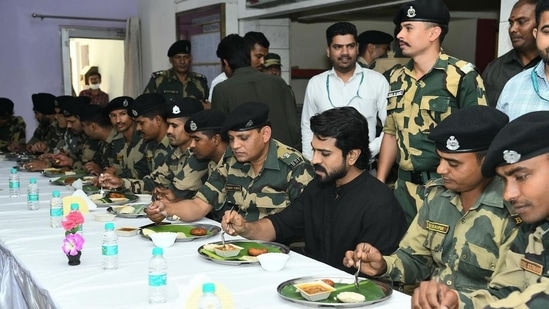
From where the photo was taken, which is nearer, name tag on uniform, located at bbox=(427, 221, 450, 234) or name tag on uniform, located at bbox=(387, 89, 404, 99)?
name tag on uniform, located at bbox=(427, 221, 450, 234)

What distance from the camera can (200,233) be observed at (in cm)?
256

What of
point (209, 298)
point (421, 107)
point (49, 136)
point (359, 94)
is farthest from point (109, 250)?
point (49, 136)

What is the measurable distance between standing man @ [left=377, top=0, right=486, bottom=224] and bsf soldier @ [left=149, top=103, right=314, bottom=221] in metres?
0.49

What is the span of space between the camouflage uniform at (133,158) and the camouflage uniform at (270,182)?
1.55 meters

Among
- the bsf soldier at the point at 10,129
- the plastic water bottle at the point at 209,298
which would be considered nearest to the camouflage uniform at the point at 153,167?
the plastic water bottle at the point at 209,298

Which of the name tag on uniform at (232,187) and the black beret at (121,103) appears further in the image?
the black beret at (121,103)

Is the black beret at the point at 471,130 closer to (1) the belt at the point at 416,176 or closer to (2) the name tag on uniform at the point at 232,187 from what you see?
(1) the belt at the point at 416,176

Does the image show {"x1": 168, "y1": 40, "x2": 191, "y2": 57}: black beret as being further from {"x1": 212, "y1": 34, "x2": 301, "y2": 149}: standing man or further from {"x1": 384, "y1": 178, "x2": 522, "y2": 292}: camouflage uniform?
{"x1": 384, "y1": 178, "x2": 522, "y2": 292}: camouflage uniform

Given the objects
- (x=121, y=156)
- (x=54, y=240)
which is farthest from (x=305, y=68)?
(x=54, y=240)

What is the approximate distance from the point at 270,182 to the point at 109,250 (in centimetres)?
103

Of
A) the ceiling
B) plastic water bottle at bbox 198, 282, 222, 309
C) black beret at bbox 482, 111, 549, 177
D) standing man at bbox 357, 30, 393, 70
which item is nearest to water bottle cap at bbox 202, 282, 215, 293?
plastic water bottle at bbox 198, 282, 222, 309

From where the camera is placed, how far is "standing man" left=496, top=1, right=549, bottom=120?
2.23 meters

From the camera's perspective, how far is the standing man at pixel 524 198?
150 cm

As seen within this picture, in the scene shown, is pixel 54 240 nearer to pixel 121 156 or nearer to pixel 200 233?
pixel 200 233
